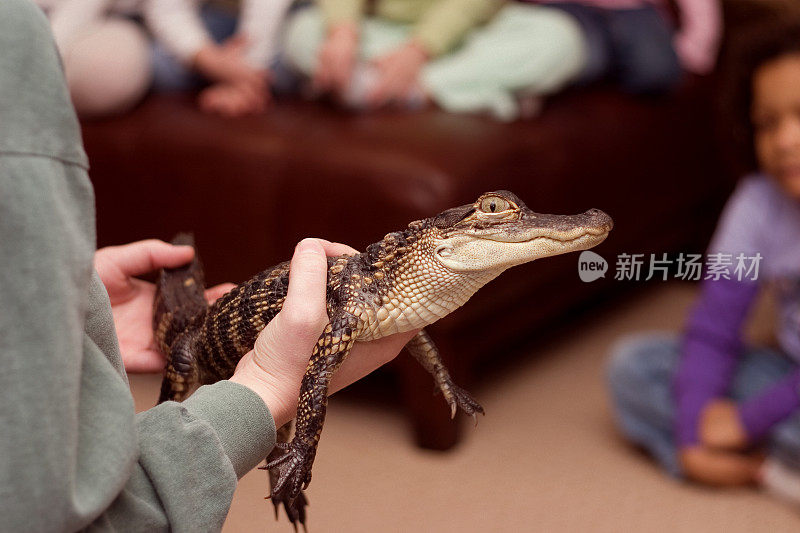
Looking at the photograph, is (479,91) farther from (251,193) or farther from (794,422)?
(794,422)

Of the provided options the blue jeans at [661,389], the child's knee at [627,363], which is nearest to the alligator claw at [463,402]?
the blue jeans at [661,389]

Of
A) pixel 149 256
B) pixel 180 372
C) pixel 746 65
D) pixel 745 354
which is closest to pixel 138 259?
pixel 149 256

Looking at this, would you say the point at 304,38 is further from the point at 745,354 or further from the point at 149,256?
the point at 745,354

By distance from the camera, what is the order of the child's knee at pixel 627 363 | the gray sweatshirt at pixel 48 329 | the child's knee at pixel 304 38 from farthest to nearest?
1. the child's knee at pixel 627 363
2. the child's knee at pixel 304 38
3. the gray sweatshirt at pixel 48 329

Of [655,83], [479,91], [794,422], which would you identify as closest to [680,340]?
[794,422]

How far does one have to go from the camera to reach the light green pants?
0.47 metres

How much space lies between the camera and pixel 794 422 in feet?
2.75

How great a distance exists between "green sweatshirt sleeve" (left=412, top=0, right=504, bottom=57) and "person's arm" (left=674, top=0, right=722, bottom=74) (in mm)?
240

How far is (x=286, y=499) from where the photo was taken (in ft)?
1.30

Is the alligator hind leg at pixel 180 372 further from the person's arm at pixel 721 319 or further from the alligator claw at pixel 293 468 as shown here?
the person's arm at pixel 721 319

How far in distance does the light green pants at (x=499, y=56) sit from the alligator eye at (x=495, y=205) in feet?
0.40

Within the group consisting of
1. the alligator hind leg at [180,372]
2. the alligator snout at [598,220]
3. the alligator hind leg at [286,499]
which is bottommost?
the alligator hind leg at [286,499]

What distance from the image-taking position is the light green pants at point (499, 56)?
47cm

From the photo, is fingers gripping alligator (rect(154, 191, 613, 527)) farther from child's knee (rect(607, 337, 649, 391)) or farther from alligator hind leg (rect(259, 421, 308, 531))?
child's knee (rect(607, 337, 649, 391))
